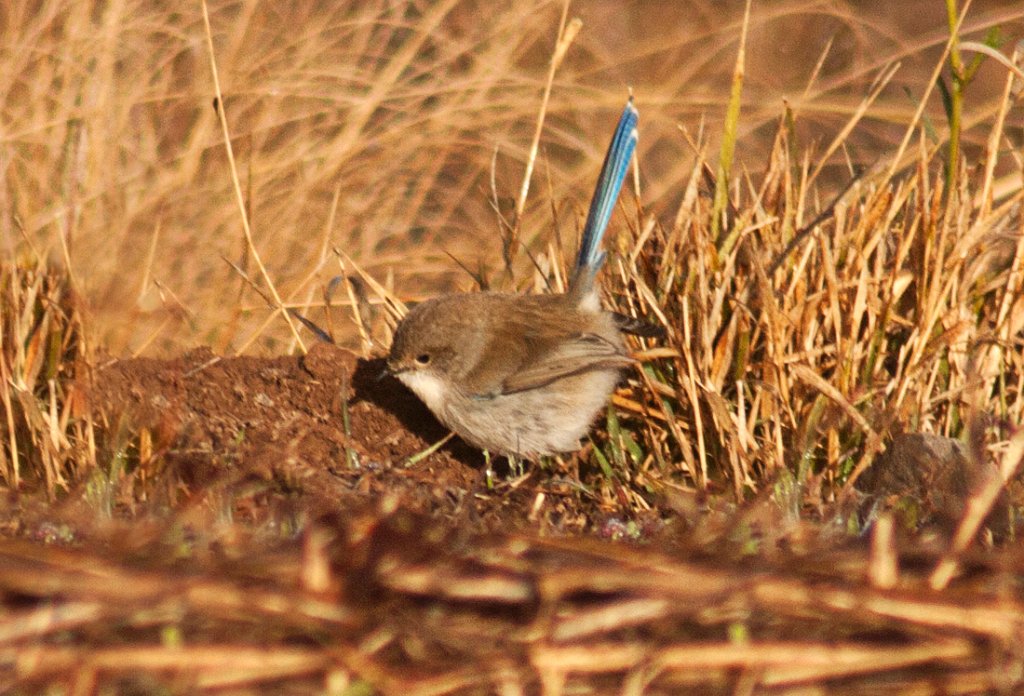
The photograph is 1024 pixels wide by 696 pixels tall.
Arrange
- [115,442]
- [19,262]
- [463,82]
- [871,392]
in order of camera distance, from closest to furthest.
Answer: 1. [115,442]
2. [871,392]
3. [19,262]
4. [463,82]

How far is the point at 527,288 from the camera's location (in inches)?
187

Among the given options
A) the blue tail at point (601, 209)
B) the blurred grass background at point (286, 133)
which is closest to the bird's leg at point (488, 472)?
the blue tail at point (601, 209)

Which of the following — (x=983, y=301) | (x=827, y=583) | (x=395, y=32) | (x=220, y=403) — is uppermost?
(x=395, y=32)

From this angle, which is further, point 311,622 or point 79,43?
point 79,43

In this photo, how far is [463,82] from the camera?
20.0 ft

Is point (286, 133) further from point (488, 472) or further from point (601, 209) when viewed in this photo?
point (488, 472)

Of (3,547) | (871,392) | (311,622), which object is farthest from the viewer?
(871,392)

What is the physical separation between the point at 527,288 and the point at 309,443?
1.40 m

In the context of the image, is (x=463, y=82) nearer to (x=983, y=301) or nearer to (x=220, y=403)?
(x=220, y=403)

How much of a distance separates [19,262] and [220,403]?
0.95 metres

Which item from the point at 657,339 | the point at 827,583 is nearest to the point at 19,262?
the point at 657,339

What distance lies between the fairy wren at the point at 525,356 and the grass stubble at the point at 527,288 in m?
0.10

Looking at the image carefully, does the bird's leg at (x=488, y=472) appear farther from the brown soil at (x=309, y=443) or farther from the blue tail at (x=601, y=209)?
the blue tail at (x=601, y=209)

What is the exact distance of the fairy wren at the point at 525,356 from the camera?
383 centimetres
